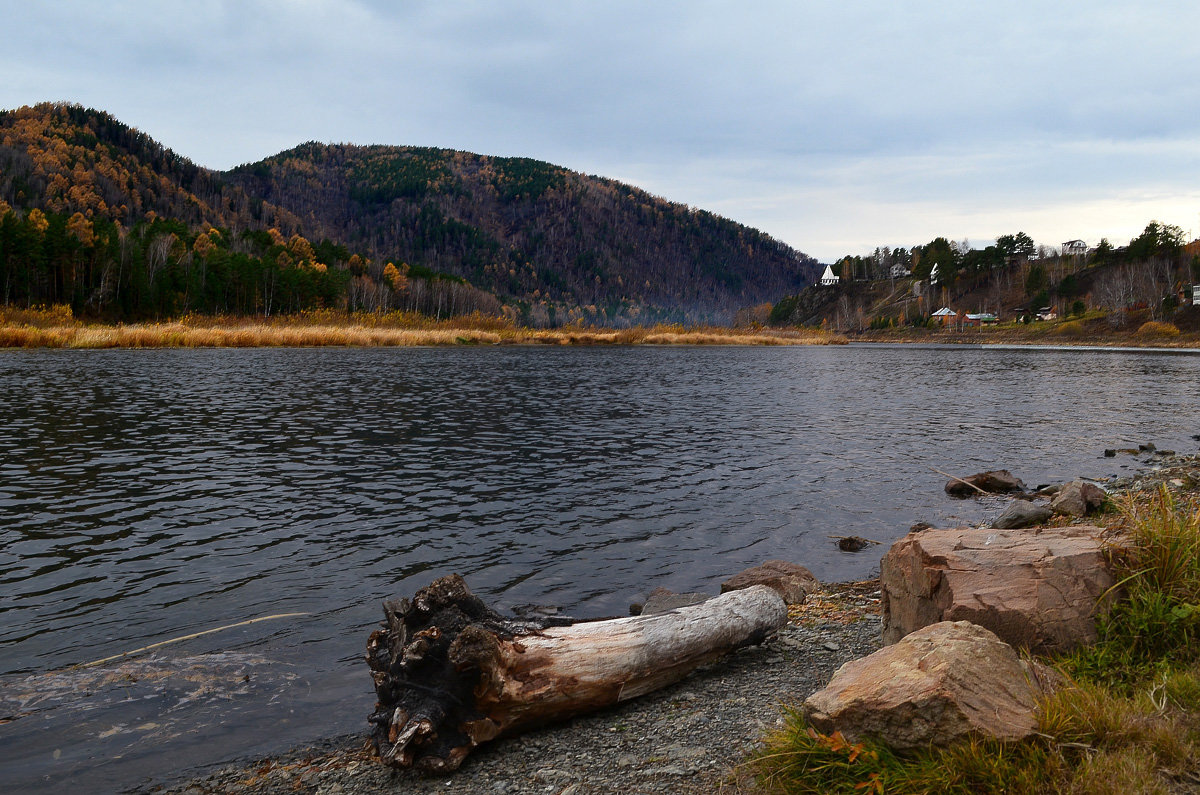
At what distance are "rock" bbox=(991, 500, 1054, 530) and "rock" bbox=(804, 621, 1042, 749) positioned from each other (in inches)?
334

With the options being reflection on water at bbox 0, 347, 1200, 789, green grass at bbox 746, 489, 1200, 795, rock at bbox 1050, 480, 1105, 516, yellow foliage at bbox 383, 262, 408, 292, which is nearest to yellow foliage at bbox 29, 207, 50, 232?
yellow foliage at bbox 383, 262, 408, 292

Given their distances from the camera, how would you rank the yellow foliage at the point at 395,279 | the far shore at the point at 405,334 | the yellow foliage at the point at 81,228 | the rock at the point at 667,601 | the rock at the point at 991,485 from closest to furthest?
the rock at the point at 667,601 → the rock at the point at 991,485 → the far shore at the point at 405,334 → the yellow foliage at the point at 81,228 → the yellow foliage at the point at 395,279

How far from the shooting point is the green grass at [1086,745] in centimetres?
400

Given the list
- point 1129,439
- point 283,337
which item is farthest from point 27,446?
point 283,337

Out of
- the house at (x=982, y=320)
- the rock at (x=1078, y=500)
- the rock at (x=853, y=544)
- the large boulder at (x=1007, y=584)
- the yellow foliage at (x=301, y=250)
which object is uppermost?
the yellow foliage at (x=301, y=250)

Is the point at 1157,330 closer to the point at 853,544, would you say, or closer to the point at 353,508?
the point at 853,544

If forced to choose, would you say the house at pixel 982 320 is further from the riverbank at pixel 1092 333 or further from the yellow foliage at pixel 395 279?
the yellow foliage at pixel 395 279

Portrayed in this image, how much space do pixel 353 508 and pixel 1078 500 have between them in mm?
13750

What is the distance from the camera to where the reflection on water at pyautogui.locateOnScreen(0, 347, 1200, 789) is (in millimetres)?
7332

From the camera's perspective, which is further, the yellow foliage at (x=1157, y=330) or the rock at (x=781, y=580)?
the yellow foliage at (x=1157, y=330)

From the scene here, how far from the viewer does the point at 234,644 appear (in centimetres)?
833

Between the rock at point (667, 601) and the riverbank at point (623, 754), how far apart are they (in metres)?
1.37

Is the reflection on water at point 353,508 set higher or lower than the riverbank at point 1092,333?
lower

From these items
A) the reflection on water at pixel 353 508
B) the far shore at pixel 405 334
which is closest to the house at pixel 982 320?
the far shore at pixel 405 334
